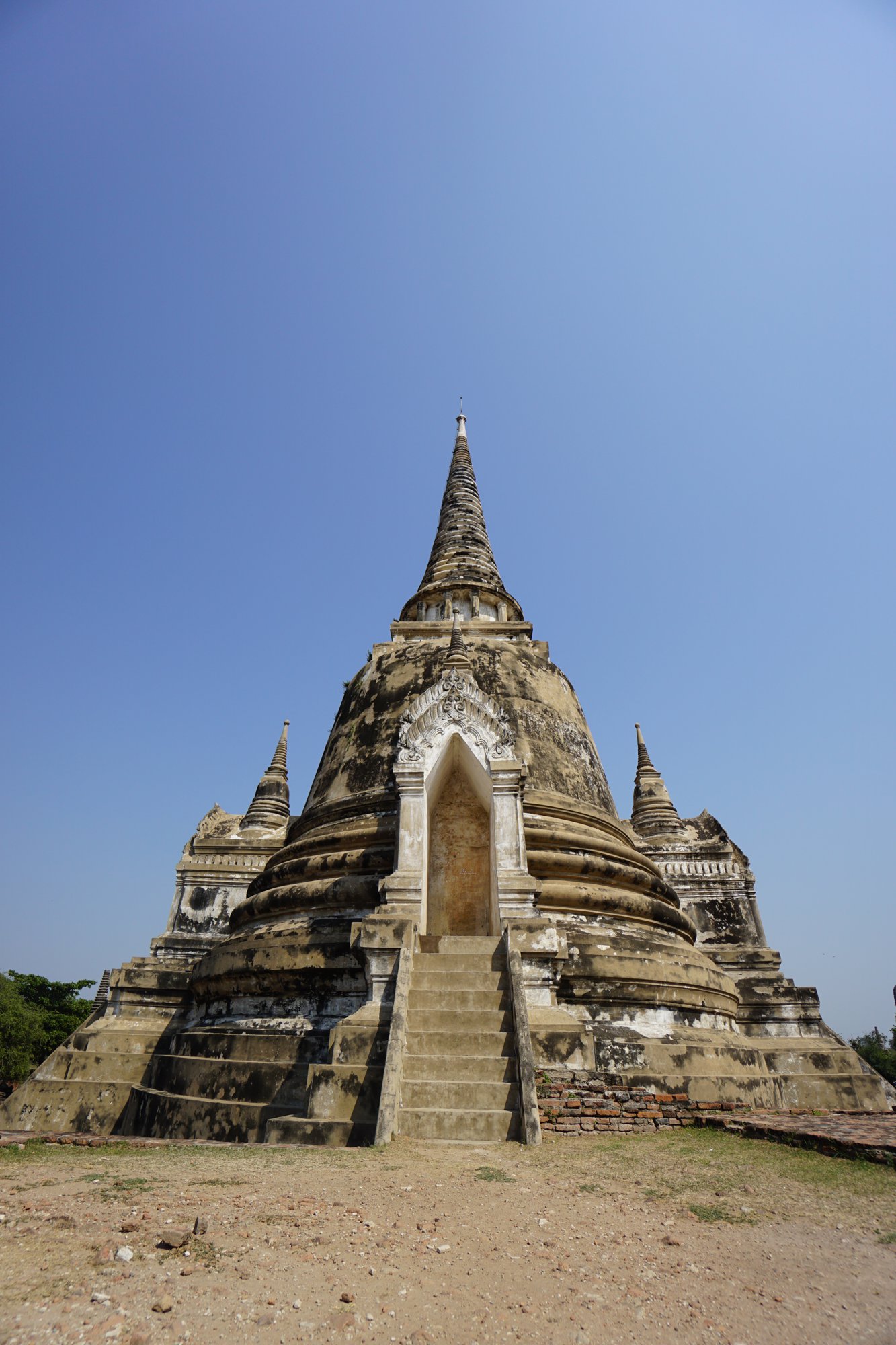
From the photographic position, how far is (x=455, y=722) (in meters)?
9.78

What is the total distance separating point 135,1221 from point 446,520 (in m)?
17.6

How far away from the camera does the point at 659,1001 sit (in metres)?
8.50

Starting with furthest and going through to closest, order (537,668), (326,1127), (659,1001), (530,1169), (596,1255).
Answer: (537,668)
(659,1001)
(326,1127)
(530,1169)
(596,1255)

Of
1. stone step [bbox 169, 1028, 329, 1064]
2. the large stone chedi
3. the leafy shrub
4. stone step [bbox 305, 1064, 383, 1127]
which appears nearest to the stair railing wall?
the large stone chedi

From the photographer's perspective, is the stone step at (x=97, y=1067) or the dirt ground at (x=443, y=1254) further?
the stone step at (x=97, y=1067)

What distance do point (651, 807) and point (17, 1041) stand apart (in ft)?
90.3

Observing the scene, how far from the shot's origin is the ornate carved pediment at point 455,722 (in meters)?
9.52

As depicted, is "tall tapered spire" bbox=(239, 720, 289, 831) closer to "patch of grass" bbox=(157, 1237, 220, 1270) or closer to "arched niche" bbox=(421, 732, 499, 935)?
"arched niche" bbox=(421, 732, 499, 935)

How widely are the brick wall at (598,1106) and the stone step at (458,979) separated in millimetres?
862

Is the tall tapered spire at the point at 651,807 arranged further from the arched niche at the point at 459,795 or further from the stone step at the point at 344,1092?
the stone step at the point at 344,1092

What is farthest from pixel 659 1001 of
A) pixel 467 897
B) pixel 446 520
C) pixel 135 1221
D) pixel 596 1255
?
pixel 446 520

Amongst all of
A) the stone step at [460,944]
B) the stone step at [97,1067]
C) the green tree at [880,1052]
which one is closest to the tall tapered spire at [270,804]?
the stone step at [97,1067]

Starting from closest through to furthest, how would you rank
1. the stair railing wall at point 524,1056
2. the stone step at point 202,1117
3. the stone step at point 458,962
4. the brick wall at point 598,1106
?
the stair railing wall at point 524,1056
the brick wall at point 598,1106
the stone step at point 202,1117
the stone step at point 458,962

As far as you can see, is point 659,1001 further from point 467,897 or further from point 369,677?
point 369,677
